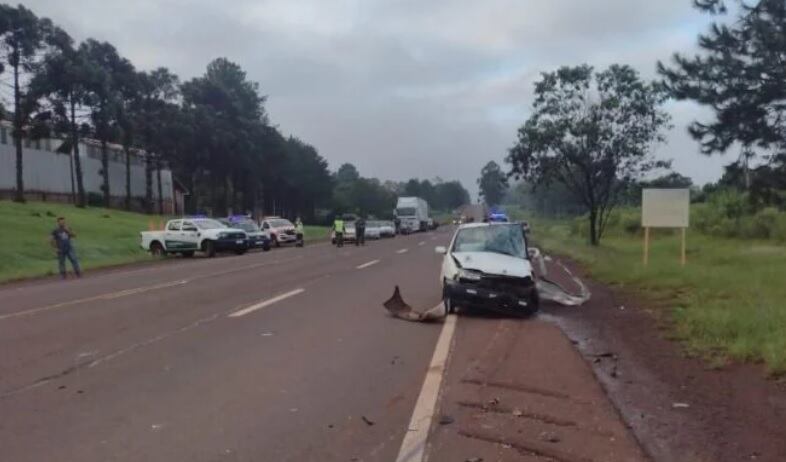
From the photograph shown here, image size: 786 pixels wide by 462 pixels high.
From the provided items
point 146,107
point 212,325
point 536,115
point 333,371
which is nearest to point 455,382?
point 333,371

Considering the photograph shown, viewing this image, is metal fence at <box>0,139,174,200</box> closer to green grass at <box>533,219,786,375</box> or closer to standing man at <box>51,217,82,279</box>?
standing man at <box>51,217,82,279</box>

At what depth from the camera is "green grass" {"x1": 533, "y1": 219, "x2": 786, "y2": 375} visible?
9.62 m

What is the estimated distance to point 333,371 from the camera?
8711mm

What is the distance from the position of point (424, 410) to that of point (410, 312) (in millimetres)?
6405

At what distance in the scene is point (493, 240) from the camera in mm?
14719

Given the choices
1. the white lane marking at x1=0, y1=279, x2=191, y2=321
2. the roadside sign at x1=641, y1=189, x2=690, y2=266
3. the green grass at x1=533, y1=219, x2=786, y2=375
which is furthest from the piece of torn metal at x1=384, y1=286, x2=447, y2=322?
the roadside sign at x1=641, y1=189, x2=690, y2=266

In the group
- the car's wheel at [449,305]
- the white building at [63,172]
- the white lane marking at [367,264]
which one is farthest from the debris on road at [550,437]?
the white building at [63,172]

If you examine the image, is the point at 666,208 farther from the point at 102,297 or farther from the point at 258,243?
the point at 258,243

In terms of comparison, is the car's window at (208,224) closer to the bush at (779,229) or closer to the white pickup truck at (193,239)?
the white pickup truck at (193,239)

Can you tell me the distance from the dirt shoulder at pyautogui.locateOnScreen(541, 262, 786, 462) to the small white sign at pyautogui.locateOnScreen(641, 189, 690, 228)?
1085 cm

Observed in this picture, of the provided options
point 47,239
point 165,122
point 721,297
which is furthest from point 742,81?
point 165,122

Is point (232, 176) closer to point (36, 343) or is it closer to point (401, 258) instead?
point (401, 258)

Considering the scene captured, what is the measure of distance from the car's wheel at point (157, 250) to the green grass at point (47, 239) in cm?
37

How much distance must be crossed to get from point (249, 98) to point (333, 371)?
82.6 m
